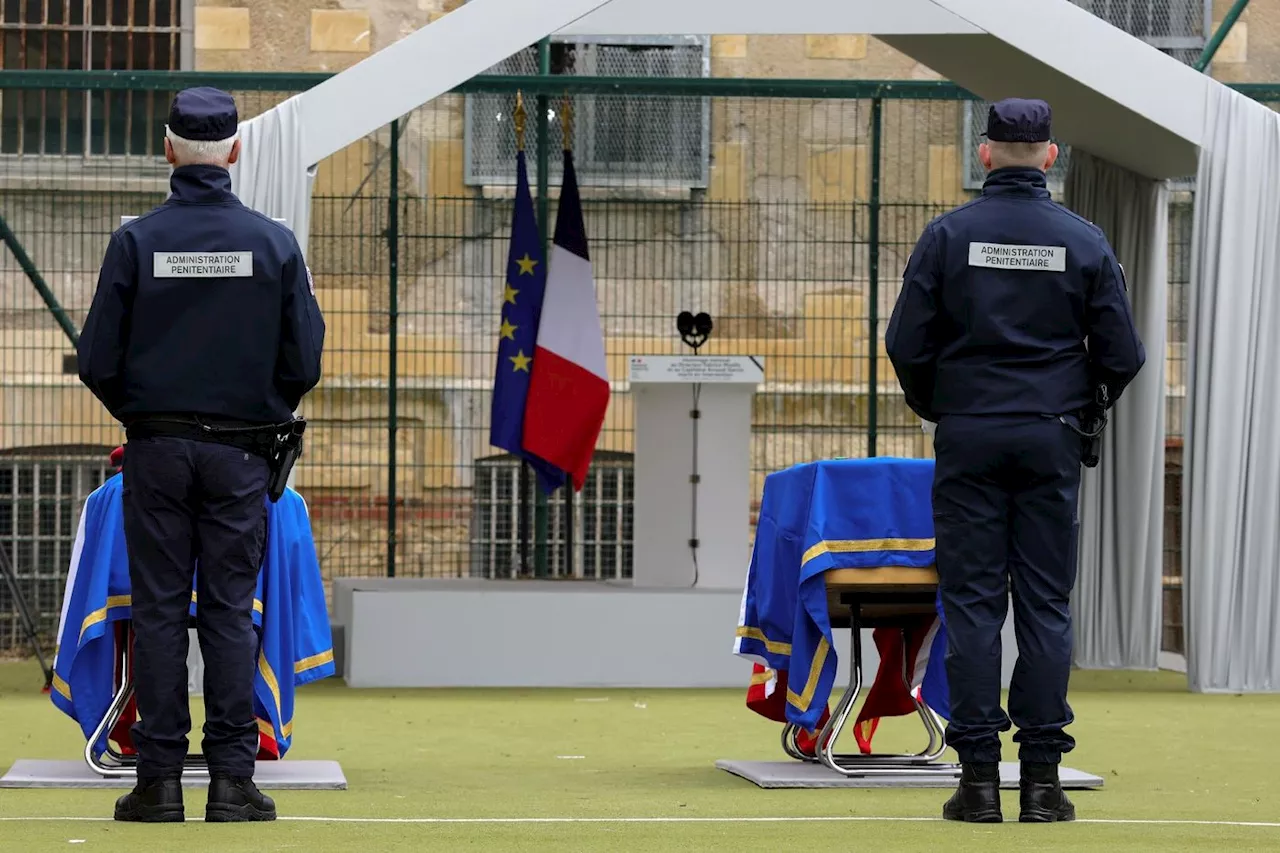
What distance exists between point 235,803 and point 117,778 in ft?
3.48

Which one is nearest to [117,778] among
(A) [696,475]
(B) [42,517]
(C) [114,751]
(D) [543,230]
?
(C) [114,751]

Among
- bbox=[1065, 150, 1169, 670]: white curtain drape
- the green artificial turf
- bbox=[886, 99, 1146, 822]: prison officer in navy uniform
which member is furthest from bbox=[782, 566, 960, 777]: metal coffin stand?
bbox=[1065, 150, 1169, 670]: white curtain drape

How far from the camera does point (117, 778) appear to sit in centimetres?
589

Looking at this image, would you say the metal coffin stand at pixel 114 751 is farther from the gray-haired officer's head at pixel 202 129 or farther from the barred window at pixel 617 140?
the barred window at pixel 617 140

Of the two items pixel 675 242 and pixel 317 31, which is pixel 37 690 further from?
pixel 317 31

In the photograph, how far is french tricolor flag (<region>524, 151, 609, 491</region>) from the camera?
38.1 ft

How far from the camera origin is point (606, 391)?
11.6m

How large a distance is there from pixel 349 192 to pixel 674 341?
2190 mm

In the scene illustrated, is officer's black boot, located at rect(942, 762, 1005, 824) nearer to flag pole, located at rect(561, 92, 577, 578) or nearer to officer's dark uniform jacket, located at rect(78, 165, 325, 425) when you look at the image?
officer's dark uniform jacket, located at rect(78, 165, 325, 425)

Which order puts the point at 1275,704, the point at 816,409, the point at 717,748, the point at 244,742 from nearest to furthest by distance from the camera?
the point at 244,742 → the point at 717,748 → the point at 1275,704 → the point at 816,409

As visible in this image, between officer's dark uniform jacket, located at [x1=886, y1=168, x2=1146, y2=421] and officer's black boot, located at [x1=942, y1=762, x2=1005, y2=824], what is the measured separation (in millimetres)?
786

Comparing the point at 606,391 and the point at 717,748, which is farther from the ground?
the point at 606,391

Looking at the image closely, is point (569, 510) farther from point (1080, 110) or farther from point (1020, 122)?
point (1020, 122)

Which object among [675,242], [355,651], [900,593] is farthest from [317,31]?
[900,593]
